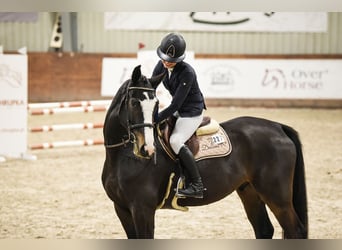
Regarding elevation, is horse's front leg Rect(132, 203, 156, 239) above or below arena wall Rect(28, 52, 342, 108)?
above

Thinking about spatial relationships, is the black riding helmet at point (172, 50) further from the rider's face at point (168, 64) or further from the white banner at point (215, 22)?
the white banner at point (215, 22)

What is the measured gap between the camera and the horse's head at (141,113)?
3.54m

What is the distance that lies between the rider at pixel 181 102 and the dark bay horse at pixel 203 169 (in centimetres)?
12

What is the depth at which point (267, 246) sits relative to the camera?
3.83 m

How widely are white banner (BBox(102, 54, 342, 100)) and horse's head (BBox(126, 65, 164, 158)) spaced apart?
853 centimetres

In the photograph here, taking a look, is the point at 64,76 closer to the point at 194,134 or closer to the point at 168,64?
the point at 194,134

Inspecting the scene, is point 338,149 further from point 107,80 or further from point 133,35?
point 133,35

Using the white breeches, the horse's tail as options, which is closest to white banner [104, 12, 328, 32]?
the horse's tail

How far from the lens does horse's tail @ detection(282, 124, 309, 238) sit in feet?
13.6

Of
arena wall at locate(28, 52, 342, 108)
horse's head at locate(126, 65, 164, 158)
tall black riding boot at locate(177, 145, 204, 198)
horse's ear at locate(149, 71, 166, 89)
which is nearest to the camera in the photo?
horse's head at locate(126, 65, 164, 158)

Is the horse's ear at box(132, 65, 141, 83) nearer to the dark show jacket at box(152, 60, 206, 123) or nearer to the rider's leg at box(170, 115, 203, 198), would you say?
the dark show jacket at box(152, 60, 206, 123)

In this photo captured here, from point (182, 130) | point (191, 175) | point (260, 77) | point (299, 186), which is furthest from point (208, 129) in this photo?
point (260, 77)

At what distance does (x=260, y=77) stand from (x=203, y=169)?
851 cm

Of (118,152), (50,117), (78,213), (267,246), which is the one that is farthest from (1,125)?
(267,246)
